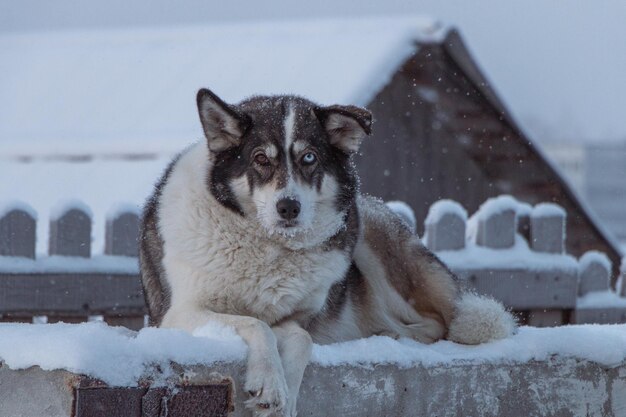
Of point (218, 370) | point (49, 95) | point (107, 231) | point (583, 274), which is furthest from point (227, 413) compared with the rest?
point (49, 95)

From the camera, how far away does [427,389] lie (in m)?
3.74

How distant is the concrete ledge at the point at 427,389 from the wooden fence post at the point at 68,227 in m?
2.61

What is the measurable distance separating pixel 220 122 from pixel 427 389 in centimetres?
138

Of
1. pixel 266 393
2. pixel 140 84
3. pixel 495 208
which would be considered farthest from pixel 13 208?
pixel 140 84

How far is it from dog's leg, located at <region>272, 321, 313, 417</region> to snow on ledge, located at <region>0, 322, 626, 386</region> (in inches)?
2.0

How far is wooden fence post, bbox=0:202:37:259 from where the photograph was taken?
5484 millimetres

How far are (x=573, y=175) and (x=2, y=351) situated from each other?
63.6 m

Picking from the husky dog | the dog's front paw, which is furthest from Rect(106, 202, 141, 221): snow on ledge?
the dog's front paw

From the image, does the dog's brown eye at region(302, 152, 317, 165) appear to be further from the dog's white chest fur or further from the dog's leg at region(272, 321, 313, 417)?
the dog's leg at region(272, 321, 313, 417)

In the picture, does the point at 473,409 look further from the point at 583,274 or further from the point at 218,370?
the point at 583,274

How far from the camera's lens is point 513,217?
6.64m

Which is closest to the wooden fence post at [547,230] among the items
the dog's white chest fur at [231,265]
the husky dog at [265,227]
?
the husky dog at [265,227]

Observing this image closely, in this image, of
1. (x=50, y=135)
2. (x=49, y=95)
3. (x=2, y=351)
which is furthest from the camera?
(x=49, y=95)

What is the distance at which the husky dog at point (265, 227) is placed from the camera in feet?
13.3
